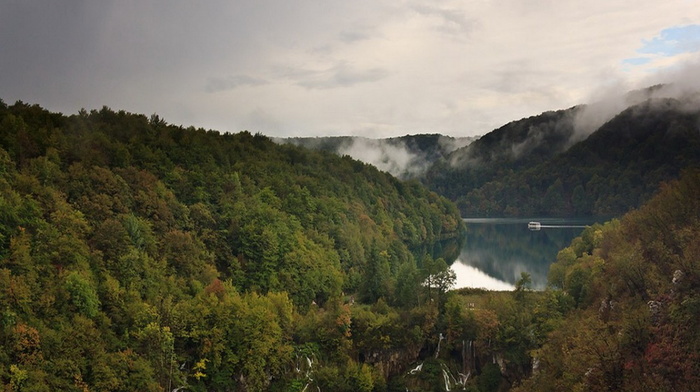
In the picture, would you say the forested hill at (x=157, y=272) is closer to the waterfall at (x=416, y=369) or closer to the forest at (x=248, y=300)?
the forest at (x=248, y=300)

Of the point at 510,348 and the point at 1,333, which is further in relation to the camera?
the point at 510,348

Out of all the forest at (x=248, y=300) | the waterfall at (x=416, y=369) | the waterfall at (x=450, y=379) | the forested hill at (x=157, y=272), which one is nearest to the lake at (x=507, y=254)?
the forest at (x=248, y=300)

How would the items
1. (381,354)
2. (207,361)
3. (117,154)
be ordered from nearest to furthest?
(207,361) → (381,354) → (117,154)

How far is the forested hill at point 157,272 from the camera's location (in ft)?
124

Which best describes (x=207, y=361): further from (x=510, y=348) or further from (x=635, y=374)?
(x=635, y=374)

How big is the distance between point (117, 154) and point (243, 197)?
50.8 ft

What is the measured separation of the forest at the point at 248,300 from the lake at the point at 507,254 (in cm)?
1999

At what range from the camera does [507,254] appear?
407ft

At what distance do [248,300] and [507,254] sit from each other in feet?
281

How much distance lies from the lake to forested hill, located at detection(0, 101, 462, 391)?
23.6 m

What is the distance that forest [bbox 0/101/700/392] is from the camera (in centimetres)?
3569

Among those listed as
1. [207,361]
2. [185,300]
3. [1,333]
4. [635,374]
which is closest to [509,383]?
[635,374]

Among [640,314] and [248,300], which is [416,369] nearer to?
[248,300]

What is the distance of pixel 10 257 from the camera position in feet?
128
